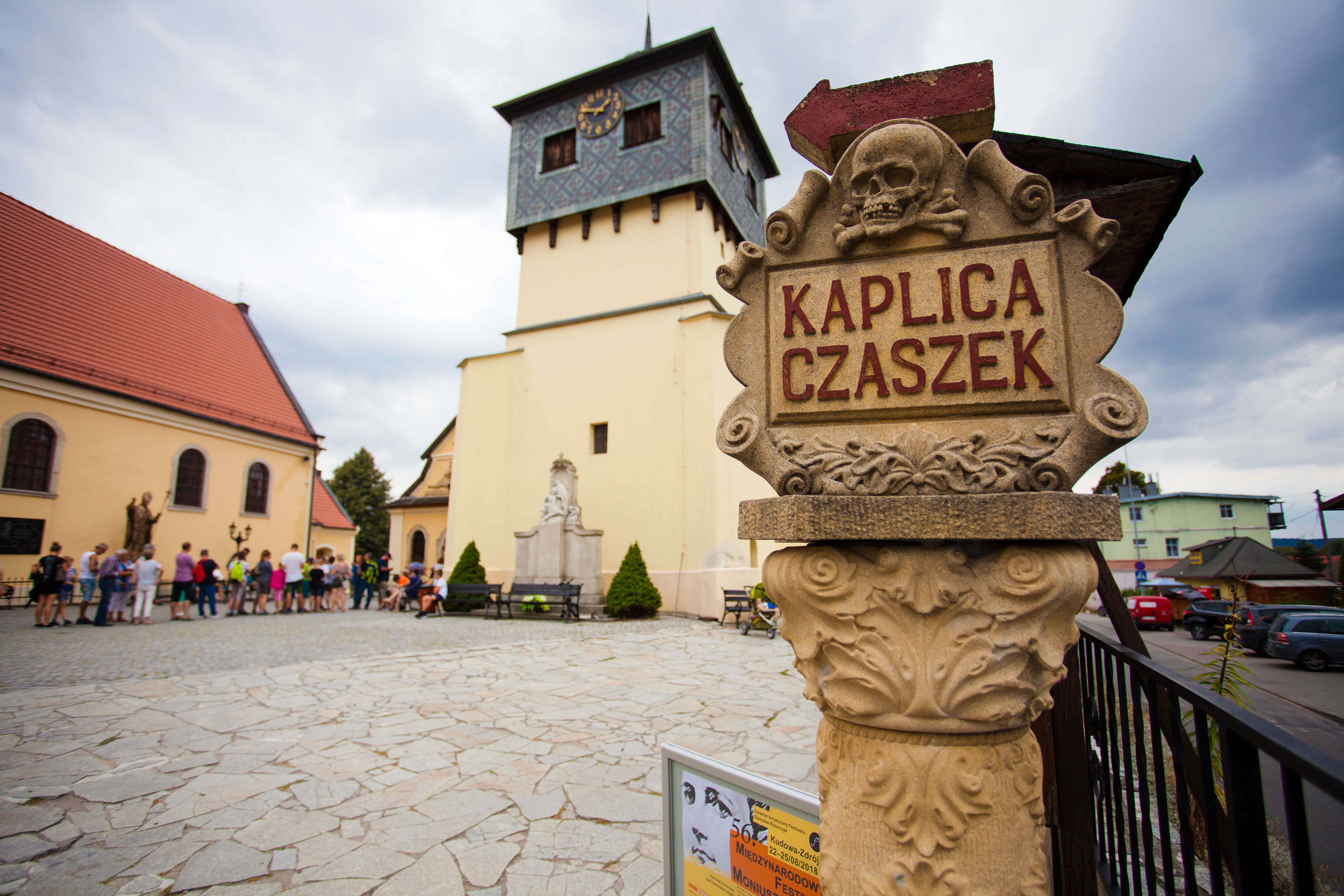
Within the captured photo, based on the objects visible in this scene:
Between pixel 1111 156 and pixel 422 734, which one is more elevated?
pixel 1111 156

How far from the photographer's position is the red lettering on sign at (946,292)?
5.36 feet

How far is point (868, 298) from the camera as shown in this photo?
170 cm

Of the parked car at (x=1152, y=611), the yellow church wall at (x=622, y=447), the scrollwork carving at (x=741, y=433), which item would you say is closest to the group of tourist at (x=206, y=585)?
the yellow church wall at (x=622, y=447)

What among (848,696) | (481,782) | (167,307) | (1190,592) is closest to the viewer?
(848,696)

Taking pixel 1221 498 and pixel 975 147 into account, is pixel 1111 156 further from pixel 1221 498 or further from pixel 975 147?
pixel 1221 498

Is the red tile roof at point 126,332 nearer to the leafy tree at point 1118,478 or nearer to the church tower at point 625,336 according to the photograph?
the church tower at point 625,336

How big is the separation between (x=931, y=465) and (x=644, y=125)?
18031mm

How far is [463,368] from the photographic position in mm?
17250

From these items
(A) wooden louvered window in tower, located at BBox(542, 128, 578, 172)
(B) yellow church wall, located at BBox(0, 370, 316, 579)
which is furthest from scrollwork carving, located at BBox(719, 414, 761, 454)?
(B) yellow church wall, located at BBox(0, 370, 316, 579)

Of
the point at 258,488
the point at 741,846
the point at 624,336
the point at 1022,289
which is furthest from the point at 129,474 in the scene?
the point at 1022,289

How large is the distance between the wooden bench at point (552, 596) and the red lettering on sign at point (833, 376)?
37.7 ft

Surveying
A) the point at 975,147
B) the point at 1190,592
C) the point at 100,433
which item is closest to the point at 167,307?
the point at 100,433

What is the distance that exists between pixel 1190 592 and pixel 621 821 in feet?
86.5

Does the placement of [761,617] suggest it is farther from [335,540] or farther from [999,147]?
[335,540]
